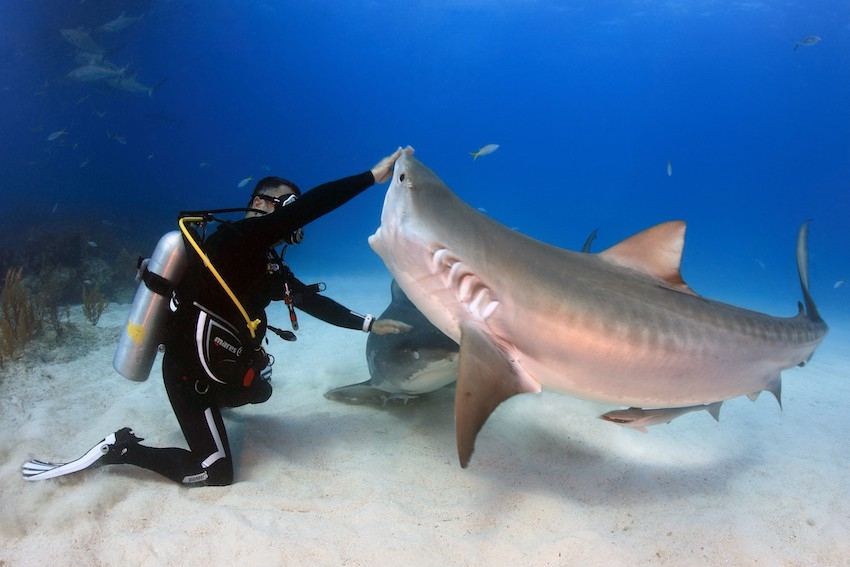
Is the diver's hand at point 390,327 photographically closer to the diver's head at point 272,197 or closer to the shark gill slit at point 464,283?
the diver's head at point 272,197

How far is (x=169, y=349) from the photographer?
11.4 feet

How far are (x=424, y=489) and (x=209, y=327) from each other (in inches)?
85.5

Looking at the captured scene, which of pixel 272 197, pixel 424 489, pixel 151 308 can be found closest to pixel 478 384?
pixel 424 489

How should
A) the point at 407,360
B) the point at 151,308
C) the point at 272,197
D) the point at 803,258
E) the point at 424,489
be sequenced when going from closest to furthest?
the point at 424,489
the point at 151,308
the point at 272,197
the point at 407,360
the point at 803,258

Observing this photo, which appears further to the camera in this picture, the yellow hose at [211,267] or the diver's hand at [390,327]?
the diver's hand at [390,327]

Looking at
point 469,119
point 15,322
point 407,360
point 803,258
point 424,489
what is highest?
point 15,322

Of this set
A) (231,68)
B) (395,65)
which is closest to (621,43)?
(395,65)

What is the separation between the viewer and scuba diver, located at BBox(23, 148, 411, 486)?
3170 mm

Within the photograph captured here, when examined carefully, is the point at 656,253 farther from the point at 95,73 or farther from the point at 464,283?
the point at 95,73

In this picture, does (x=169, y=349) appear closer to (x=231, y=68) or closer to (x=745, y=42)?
(x=231, y=68)

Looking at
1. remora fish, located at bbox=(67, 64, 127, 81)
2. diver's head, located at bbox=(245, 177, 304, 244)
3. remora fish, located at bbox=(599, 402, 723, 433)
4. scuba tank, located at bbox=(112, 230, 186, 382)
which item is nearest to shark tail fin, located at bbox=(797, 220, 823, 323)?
remora fish, located at bbox=(599, 402, 723, 433)

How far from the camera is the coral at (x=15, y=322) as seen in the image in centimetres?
573

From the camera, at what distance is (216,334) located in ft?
11.0

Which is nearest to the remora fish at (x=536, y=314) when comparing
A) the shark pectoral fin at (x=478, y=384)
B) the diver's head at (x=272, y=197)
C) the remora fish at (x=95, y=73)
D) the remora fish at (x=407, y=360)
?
the shark pectoral fin at (x=478, y=384)
